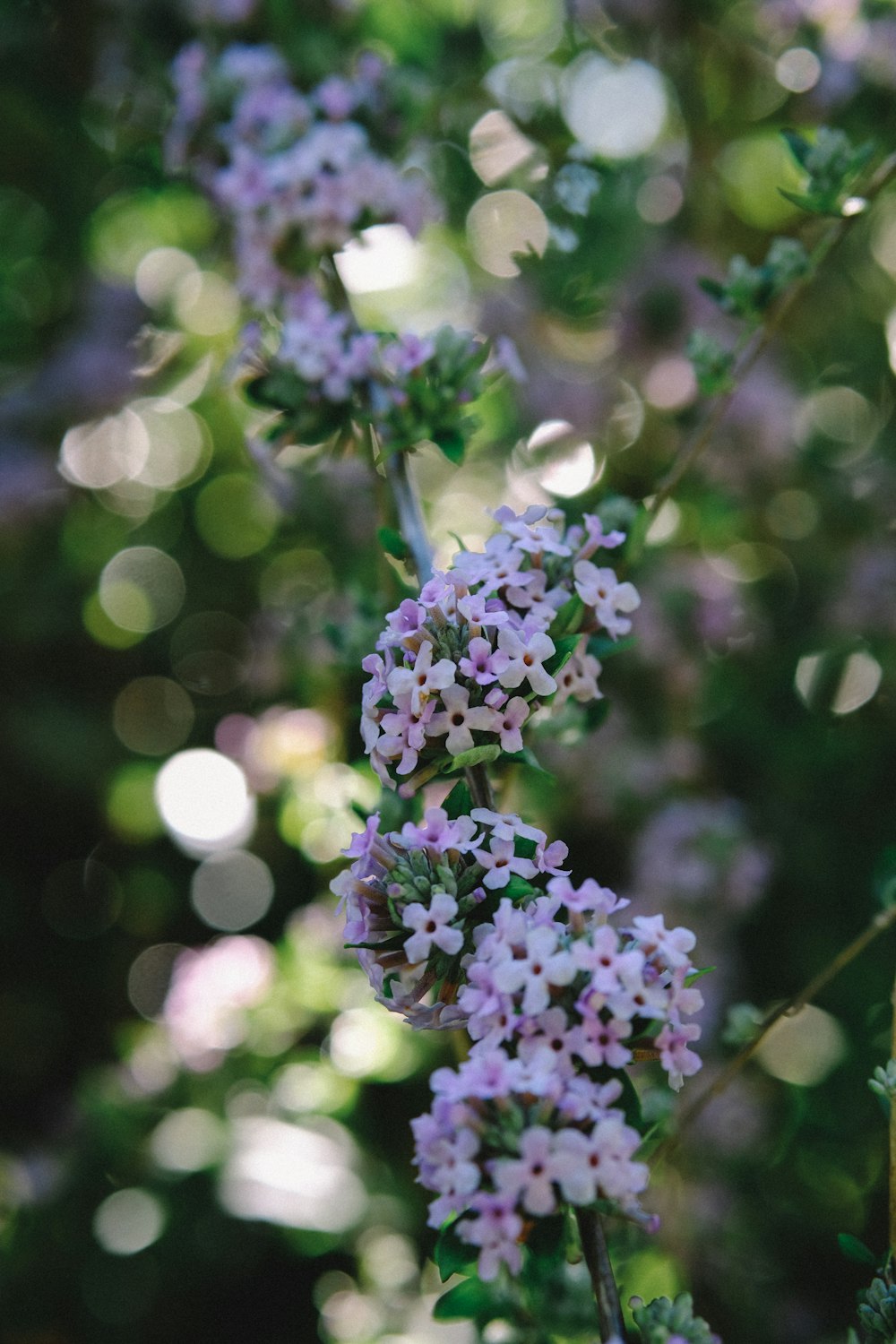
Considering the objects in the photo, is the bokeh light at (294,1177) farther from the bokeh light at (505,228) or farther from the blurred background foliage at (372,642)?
the bokeh light at (505,228)

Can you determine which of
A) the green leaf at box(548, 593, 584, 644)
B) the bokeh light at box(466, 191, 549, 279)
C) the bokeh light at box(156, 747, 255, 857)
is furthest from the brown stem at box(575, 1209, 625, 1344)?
the bokeh light at box(466, 191, 549, 279)

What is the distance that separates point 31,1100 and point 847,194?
2506mm

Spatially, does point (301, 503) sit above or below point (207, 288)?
below

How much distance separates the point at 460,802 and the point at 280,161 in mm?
891

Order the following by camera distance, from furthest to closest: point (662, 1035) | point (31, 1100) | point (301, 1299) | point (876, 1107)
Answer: point (31, 1100), point (301, 1299), point (876, 1107), point (662, 1035)

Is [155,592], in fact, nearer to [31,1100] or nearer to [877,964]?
[31,1100]

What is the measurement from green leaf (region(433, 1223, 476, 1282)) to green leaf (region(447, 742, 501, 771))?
0.34m

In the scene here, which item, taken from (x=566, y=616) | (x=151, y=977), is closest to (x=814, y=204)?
(x=566, y=616)

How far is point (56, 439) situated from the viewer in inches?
103

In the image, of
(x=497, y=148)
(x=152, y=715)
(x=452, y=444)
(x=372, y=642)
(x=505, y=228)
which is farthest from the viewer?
(x=152, y=715)

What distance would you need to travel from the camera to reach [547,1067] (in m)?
0.73

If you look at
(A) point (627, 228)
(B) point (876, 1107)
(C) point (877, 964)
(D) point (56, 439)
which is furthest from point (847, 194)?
(D) point (56, 439)

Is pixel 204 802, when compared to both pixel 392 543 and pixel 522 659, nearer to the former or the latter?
pixel 392 543

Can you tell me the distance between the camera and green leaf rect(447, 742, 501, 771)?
2.86 ft
